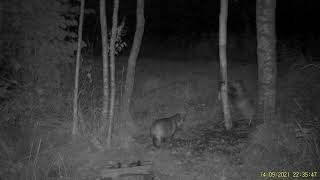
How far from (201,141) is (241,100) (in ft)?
7.41

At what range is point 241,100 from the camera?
452 inches

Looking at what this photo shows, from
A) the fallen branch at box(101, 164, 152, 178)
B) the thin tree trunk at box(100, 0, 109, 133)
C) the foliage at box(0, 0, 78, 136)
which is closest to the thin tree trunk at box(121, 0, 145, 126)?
the thin tree trunk at box(100, 0, 109, 133)

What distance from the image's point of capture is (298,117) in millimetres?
9977

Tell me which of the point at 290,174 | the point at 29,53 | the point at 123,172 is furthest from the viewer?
the point at 29,53

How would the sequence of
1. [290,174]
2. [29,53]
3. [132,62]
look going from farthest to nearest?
[132,62] < [29,53] < [290,174]

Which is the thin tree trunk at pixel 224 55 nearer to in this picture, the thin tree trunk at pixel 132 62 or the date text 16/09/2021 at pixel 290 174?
the thin tree trunk at pixel 132 62

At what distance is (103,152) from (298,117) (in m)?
4.70

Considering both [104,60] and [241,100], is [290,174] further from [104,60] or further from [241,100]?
[104,60]

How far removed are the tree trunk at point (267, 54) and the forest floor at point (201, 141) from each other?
0.48 meters

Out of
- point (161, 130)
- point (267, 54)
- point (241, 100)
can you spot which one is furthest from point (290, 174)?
point (241, 100)

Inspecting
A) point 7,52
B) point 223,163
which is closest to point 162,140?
point 223,163

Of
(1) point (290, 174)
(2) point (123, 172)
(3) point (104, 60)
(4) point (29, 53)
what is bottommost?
(2) point (123, 172)

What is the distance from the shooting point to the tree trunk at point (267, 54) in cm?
904

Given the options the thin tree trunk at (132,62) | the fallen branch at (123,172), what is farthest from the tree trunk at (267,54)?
the thin tree trunk at (132,62)
